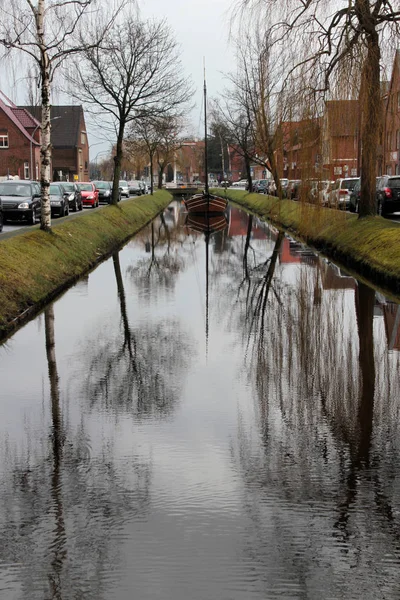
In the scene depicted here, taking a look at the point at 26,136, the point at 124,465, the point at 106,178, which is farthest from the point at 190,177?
the point at 124,465

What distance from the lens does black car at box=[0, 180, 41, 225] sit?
31.0 metres

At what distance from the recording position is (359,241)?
22.4 m

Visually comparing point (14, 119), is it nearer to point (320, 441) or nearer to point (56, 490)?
point (320, 441)

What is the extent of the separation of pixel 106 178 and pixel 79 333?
13228cm

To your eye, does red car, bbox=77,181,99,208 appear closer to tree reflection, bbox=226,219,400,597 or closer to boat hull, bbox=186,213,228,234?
boat hull, bbox=186,213,228,234

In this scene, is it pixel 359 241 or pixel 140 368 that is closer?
pixel 140 368

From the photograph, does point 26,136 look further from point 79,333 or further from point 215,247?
point 79,333

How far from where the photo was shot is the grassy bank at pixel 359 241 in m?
18.3

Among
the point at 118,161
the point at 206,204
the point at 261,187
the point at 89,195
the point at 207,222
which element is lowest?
the point at 207,222

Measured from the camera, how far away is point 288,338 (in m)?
12.1

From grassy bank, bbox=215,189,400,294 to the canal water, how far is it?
158 inches

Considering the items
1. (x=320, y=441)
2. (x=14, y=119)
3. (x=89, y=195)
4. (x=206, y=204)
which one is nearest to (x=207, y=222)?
(x=206, y=204)

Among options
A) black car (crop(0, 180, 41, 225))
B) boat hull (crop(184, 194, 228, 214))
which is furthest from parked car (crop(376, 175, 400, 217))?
boat hull (crop(184, 194, 228, 214))

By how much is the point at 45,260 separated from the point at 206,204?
34683mm
